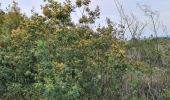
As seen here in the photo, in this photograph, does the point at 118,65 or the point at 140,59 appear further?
the point at 140,59

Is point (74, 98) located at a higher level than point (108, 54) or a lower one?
lower

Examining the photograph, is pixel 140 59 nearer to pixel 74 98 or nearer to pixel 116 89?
pixel 116 89

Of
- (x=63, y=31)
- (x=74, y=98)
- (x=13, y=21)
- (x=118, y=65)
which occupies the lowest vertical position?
(x=74, y=98)

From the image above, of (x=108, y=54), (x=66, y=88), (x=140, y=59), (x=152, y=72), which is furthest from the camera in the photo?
(x=140, y=59)

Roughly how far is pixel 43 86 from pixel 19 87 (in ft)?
7.89

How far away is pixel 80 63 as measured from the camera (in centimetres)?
1126

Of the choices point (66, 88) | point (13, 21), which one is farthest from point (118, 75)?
point (13, 21)

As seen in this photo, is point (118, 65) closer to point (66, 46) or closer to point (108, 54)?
point (108, 54)

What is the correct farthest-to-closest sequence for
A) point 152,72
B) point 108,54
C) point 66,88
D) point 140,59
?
point 140,59 < point 152,72 < point 108,54 < point 66,88

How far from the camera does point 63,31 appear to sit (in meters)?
11.2

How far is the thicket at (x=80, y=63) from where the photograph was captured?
10.4 meters

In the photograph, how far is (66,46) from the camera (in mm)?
11242

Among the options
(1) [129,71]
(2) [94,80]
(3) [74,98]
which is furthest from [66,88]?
(1) [129,71]

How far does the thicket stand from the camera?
1041 cm
